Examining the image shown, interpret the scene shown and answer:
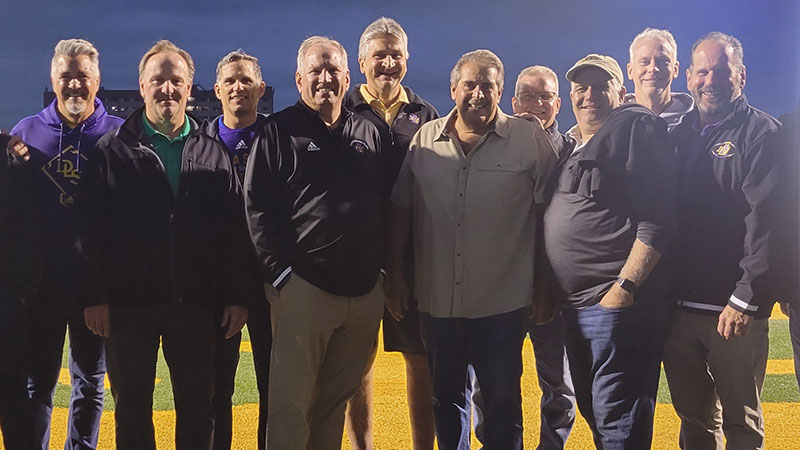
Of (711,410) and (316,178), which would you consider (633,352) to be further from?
(316,178)

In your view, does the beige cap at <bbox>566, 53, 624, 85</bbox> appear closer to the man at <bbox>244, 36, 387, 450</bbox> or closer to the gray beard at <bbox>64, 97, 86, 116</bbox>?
the man at <bbox>244, 36, 387, 450</bbox>

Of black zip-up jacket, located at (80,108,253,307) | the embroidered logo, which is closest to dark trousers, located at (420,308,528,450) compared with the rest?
black zip-up jacket, located at (80,108,253,307)

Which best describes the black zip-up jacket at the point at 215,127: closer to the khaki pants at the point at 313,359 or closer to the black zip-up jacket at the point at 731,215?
the khaki pants at the point at 313,359

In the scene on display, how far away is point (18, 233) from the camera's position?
413 centimetres

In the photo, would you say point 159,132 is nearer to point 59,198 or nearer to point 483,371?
point 59,198

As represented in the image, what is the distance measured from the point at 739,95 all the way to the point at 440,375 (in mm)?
2237

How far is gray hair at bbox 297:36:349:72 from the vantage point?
3.97 metres

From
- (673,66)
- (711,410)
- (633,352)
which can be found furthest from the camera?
(673,66)

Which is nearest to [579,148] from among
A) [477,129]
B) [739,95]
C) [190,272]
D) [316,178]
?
[477,129]

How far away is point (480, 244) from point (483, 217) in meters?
0.14

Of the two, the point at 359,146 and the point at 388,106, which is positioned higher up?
the point at 388,106

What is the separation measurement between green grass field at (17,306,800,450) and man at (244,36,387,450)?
2155mm

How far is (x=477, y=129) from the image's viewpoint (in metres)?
3.99

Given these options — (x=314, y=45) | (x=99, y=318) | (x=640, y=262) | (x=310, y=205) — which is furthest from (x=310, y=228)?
(x=640, y=262)
